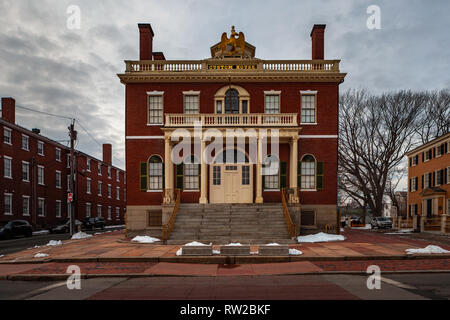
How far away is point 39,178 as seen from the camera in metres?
38.3

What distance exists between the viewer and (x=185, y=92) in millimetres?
22734

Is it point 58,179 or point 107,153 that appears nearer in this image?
point 58,179

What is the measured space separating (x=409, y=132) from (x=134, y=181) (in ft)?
107

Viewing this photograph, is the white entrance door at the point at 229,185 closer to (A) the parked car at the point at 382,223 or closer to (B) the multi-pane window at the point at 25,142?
(A) the parked car at the point at 382,223

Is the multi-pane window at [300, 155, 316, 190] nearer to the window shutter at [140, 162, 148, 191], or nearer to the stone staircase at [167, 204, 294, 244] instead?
Result: the stone staircase at [167, 204, 294, 244]

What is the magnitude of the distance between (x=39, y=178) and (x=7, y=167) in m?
4.95

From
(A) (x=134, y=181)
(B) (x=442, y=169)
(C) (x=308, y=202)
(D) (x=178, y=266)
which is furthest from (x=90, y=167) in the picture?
(B) (x=442, y=169)

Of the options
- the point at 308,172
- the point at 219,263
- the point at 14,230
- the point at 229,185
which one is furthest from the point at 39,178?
the point at 219,263

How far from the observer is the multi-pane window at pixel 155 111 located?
899 inches

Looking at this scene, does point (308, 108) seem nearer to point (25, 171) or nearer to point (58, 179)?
point (25, 171)

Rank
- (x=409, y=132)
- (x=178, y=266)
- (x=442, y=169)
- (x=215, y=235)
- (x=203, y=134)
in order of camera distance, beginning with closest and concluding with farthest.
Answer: (x=178, y=266) → (x=215, y=235) → (x=203, y=134) → (x=442, y=169) → (x=409, y=132)

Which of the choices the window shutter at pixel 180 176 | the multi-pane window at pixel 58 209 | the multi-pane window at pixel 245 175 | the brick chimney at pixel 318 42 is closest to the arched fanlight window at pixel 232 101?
the multi-pane window at pixel 245 175

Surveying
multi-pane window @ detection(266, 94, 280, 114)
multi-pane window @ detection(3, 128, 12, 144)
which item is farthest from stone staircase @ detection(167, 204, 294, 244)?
multi-pane window @ detection(3, 128, 12, 144)
